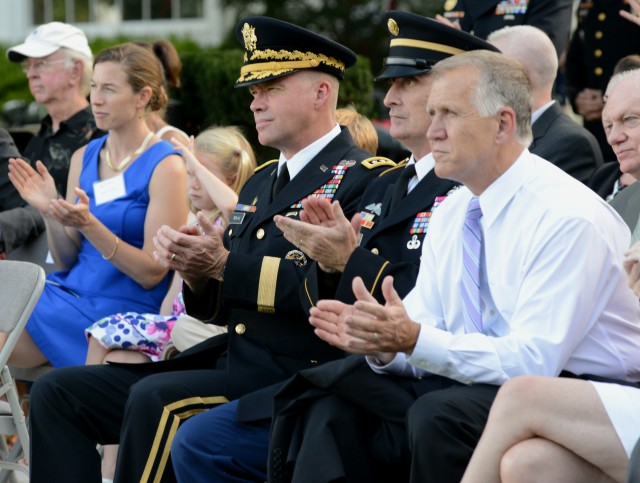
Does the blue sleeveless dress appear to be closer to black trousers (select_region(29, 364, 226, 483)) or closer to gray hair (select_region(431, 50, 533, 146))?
black trousers (select_region(29, 364, 226, 483))

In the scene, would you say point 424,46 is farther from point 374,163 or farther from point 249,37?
point 249,37

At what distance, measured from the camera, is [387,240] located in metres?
4.39

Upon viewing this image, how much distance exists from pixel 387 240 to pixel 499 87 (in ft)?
2.78

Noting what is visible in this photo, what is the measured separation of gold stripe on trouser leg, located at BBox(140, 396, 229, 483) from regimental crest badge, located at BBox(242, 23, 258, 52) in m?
1.42

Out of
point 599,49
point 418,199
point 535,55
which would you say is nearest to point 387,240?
point 418,199

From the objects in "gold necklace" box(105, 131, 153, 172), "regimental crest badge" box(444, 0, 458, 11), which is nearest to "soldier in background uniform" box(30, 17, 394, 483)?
"gold necklace" box(105, 131, 153, 172)

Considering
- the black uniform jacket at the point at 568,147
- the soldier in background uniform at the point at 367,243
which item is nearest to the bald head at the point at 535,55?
the black uniform jacket at the point at 568,147

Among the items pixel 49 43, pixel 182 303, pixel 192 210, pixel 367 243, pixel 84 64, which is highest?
pixel 367 243

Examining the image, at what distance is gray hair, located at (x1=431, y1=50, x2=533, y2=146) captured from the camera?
12.3 ft

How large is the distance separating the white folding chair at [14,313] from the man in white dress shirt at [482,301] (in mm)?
1722

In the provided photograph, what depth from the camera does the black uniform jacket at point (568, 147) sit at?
5.44m

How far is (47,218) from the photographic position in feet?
19.5

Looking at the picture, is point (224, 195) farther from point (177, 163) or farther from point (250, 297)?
point (250, 297)

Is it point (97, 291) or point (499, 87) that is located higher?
point (499, 87)
